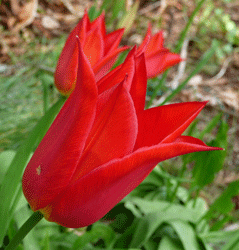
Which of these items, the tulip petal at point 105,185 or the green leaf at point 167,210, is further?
the green leaf at point 167,210

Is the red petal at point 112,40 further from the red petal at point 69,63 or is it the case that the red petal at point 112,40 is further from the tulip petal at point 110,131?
the tulip petal at point 110,131

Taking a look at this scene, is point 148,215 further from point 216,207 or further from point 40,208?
point 40,208

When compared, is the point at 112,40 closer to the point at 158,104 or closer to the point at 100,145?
the point at 100,145

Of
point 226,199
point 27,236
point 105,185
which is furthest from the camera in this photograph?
point 226,199

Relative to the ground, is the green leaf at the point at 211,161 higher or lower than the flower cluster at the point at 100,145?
lower

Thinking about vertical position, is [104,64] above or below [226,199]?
above

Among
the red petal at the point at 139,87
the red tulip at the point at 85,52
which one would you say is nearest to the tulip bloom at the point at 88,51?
the red tulip at the point at 85,52

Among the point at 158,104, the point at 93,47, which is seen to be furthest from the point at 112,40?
the point at 158,104

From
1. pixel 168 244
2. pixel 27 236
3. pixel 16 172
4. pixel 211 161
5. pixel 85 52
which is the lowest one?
pixel 168 244

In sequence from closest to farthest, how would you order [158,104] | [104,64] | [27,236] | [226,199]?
[104,64] < [27,236] < [226,199] < [158,104]
